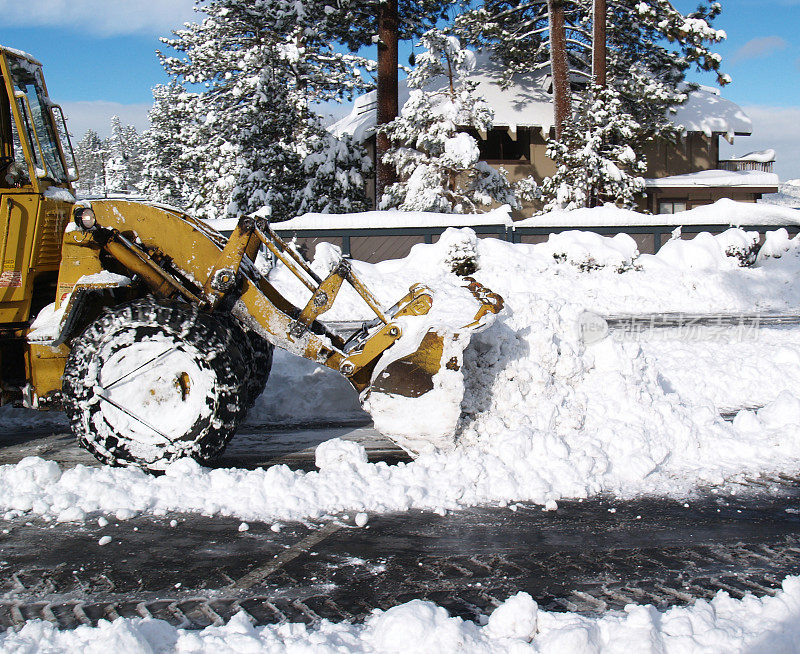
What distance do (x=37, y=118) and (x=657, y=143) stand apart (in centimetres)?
3018

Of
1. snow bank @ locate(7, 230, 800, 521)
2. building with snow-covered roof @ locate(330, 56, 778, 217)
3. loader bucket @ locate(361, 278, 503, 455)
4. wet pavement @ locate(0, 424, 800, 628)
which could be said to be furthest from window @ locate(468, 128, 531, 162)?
wet pavement @ locate(0, 424, 800, 628)

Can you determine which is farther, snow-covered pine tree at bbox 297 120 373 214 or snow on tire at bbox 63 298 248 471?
snow-covered pine tree at bbox 297 120 373 214

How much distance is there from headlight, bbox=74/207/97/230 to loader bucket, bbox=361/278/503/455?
2.18 metres

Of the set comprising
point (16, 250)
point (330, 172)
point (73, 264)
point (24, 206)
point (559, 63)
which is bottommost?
point (73, 264)

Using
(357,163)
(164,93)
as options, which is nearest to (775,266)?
(357,163)

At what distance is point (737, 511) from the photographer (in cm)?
419

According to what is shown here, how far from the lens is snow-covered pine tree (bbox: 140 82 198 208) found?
31859 millimetres

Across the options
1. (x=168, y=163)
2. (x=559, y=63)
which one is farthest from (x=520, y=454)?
(x=168, y=163)

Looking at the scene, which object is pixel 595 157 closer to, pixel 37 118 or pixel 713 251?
pixel 713 251

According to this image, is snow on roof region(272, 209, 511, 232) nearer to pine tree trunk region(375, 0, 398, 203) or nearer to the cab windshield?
pine tree trunk region(375, 0, 398, 203)

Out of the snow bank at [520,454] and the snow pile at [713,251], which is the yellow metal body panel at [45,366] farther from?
the snow pile at [713,251]

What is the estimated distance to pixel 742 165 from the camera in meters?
33.2

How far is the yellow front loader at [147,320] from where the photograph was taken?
15.3ft

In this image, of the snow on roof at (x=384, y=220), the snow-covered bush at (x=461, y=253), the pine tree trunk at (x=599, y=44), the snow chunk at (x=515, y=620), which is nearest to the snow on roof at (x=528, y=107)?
the pine tree trunk at (x=599, y=44)
